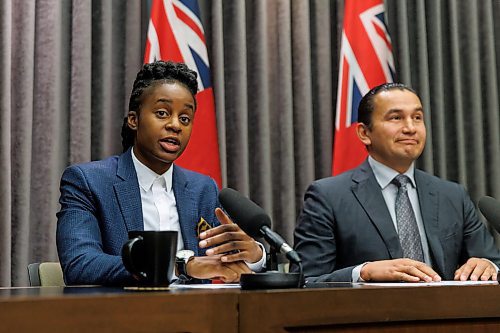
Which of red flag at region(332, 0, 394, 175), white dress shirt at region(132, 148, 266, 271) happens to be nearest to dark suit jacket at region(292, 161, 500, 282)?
white dress shirt at region(132, 148, 266, 271)

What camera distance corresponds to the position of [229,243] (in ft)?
5.09

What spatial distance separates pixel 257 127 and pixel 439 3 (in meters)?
1.26

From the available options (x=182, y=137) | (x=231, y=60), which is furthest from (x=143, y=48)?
(x=182, y=137)

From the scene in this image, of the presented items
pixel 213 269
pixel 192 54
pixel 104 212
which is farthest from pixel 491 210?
pixel 192 54

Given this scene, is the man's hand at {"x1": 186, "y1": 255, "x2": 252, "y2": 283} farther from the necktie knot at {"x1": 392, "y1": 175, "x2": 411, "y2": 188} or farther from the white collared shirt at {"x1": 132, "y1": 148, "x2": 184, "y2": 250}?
the necktie knot at {"x1": 392, "y1": 175, "x2": 411, "y2": 188}

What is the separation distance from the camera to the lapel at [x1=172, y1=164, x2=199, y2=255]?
204cm

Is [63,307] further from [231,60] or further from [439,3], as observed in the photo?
[439,3]

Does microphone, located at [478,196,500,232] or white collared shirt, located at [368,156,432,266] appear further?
white collared shirt, located at [368,156,432,266]

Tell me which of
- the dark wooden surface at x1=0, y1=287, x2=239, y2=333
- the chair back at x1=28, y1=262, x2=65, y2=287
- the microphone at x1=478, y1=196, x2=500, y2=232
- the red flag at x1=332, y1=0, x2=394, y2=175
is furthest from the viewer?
the red flag at x1=332, y1=0, x2=394, y2=175

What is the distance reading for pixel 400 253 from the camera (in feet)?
7.33

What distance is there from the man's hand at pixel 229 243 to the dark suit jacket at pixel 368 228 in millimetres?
632

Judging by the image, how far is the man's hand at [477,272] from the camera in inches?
68.7

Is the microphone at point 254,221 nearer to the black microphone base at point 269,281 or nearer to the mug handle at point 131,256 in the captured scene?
the black microphone base at point 269,281

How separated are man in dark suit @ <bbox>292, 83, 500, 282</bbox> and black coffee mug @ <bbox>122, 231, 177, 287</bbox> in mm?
1033
